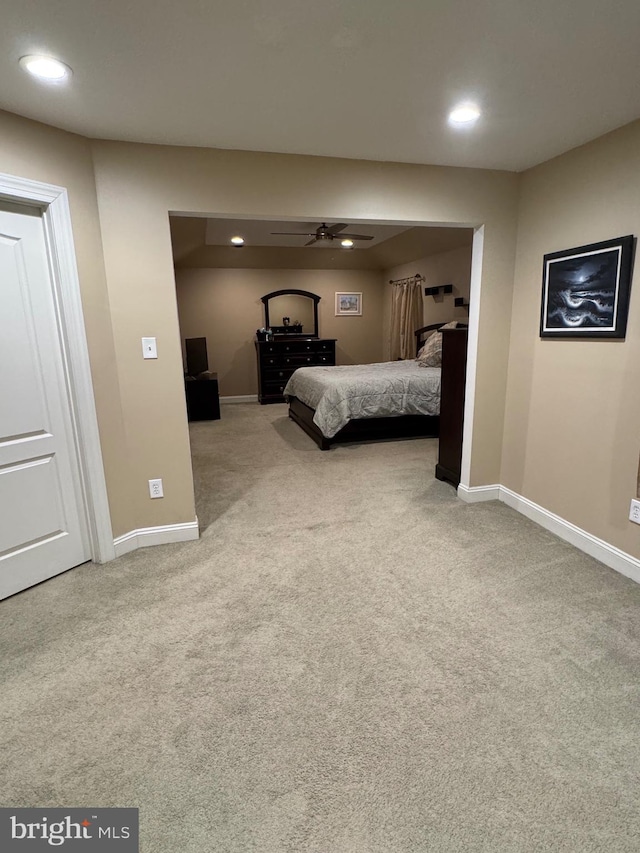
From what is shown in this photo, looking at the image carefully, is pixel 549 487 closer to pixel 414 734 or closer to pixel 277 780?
pixel 414 734

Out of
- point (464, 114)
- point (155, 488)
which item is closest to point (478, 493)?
point (155, 488)

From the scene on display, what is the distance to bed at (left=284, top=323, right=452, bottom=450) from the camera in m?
4.75

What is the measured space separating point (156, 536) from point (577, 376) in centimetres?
277

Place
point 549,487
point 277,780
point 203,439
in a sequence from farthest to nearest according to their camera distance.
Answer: point 203,439, point 549,487, point 277,780

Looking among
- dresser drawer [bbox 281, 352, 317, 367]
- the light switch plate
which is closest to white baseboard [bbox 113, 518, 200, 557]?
the light switch plate

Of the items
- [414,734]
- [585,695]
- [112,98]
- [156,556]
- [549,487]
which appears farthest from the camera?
[549,487]

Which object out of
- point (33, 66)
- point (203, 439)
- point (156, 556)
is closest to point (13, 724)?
point (156, 556)

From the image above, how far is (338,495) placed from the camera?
361 centimetres

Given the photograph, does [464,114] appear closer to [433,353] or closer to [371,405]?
[371,405]

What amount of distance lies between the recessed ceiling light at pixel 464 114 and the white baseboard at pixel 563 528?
91.9 inches

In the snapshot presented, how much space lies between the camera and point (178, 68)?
5.61 feet

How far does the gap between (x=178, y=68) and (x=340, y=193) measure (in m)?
1.21

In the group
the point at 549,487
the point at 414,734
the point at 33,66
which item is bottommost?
the point at 414,734

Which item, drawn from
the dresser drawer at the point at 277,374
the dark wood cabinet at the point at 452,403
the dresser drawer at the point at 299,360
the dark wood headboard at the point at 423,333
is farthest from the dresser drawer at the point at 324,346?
the dark wood cabinet at the point at 452,403
